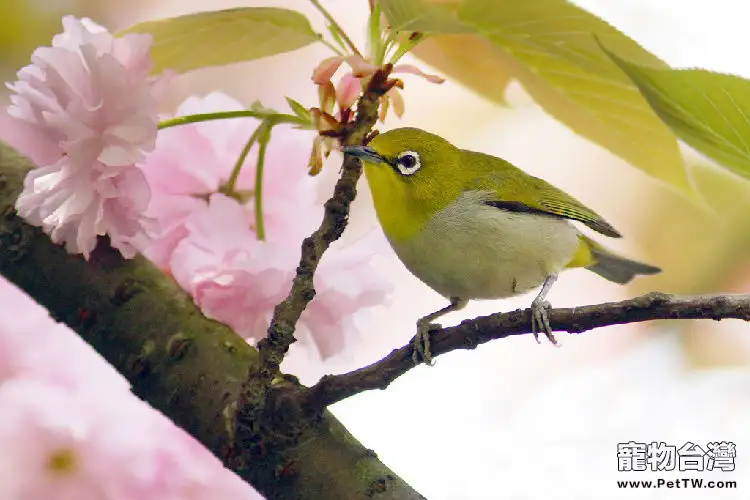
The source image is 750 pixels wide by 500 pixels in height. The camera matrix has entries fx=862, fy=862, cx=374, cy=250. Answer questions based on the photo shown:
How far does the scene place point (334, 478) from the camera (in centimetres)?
60

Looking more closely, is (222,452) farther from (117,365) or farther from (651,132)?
(651,132)

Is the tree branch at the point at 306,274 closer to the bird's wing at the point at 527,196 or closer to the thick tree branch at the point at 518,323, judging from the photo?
the thick tree branch at the point at 518,323

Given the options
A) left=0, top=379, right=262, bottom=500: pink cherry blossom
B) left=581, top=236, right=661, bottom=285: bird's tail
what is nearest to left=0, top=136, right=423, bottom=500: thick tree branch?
left=0, top=379, right=262, bottom=500: pink cherry blossom

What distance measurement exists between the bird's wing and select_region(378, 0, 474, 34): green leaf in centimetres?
28

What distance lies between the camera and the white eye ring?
0.79 metres

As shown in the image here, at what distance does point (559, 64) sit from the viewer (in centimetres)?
66

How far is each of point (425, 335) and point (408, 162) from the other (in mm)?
246

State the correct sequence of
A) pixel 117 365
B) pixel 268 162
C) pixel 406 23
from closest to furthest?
1. pixel 406 23
2. pixel 117 365
3. pixel 268 162

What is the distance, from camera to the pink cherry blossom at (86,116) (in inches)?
24.0

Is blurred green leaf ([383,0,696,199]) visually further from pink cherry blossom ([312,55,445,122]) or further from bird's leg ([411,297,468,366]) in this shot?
bird's leg ([411,297,468,366])

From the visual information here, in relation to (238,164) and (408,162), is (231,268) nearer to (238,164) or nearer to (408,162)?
(238,164)

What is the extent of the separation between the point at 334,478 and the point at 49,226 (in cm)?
28

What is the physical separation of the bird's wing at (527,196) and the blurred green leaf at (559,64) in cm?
10

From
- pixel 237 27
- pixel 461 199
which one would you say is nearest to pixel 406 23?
pixel 237 27
